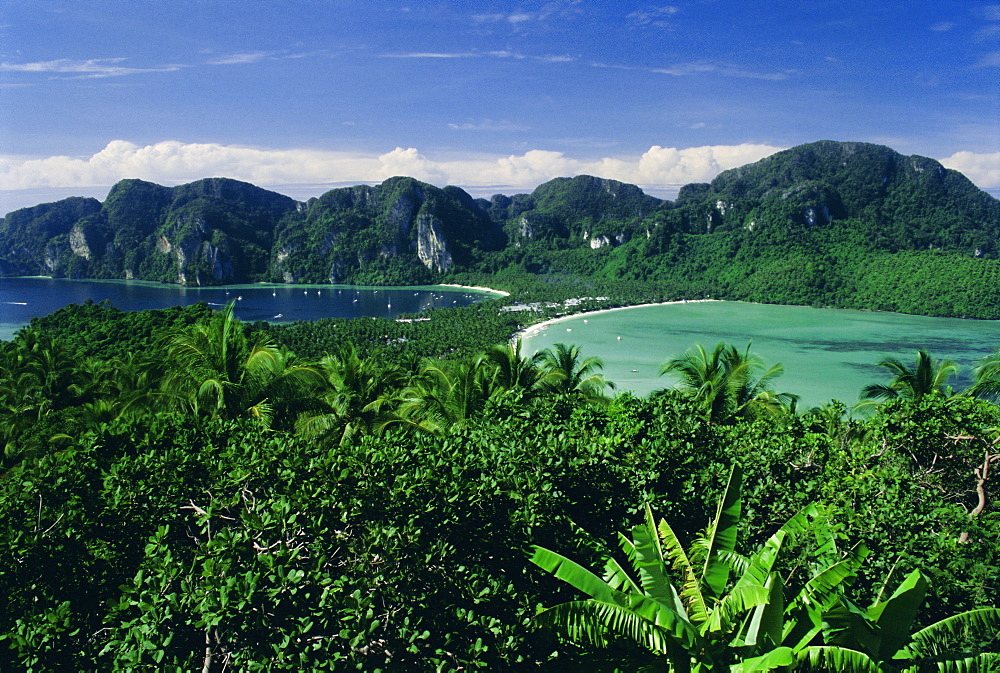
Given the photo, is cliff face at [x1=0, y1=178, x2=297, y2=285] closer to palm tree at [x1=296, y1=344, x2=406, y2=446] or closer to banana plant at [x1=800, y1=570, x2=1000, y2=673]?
palm tree at [x1=296, y1=344, x2=406, y2=446]

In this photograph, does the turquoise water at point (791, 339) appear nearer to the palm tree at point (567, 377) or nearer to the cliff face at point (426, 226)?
the palm tree at point (567, 377)

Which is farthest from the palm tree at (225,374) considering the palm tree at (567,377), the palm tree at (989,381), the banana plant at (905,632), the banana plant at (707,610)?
the palm tree at (989,381)

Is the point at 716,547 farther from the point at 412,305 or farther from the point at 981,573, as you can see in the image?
the point at 412,305

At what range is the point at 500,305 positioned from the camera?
7325 centimetres

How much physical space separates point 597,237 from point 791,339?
82.5 m

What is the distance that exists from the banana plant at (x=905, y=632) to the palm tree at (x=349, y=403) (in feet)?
23.0

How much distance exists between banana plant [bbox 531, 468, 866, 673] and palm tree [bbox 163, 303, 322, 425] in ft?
20.0

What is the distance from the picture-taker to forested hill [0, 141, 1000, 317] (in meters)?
89.2

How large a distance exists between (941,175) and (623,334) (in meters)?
123

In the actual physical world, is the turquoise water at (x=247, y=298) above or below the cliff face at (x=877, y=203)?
below

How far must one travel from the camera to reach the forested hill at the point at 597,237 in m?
89.2

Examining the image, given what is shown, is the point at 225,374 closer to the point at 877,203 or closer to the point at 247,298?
the point at 247,298

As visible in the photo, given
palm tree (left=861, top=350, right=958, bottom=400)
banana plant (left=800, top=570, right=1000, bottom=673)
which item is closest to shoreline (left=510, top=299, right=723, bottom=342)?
palm tree (left=861, top=350, right=958, bottom=400)

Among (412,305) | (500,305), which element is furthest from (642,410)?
(412,305)
